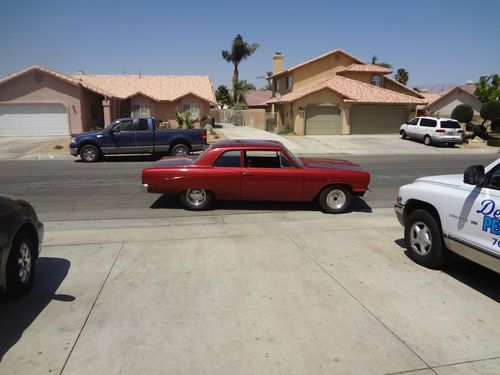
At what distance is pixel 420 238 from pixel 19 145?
24583mm

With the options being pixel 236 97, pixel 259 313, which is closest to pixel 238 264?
pixel 259 313

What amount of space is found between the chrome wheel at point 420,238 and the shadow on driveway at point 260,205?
11.0 feet

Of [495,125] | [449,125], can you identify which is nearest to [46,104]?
[449,125]

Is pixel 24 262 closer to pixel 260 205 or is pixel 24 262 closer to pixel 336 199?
pixel 260 205

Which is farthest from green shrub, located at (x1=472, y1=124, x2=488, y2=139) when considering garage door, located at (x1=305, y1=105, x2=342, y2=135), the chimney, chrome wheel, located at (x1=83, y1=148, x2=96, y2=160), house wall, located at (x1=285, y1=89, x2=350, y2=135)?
chrome wheel, located at (x1=83, y1=148, x2=96, y2=160)

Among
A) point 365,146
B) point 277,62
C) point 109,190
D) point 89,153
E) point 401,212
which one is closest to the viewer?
point 401,212

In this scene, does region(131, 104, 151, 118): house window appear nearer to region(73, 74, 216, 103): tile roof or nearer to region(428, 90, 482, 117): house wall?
region(73, 74, 216, 103): tile roof

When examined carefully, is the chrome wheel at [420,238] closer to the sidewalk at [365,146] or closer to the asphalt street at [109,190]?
the asphalt street at [109,190]

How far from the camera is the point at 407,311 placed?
4328 mm

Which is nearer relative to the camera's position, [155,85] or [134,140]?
[134,140]

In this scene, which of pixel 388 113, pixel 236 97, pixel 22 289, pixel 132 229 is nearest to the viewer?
pixel 22 289

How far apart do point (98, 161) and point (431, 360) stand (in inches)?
674

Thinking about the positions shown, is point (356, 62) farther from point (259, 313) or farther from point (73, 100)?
point (259, 313)

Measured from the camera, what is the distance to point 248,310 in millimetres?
4309
